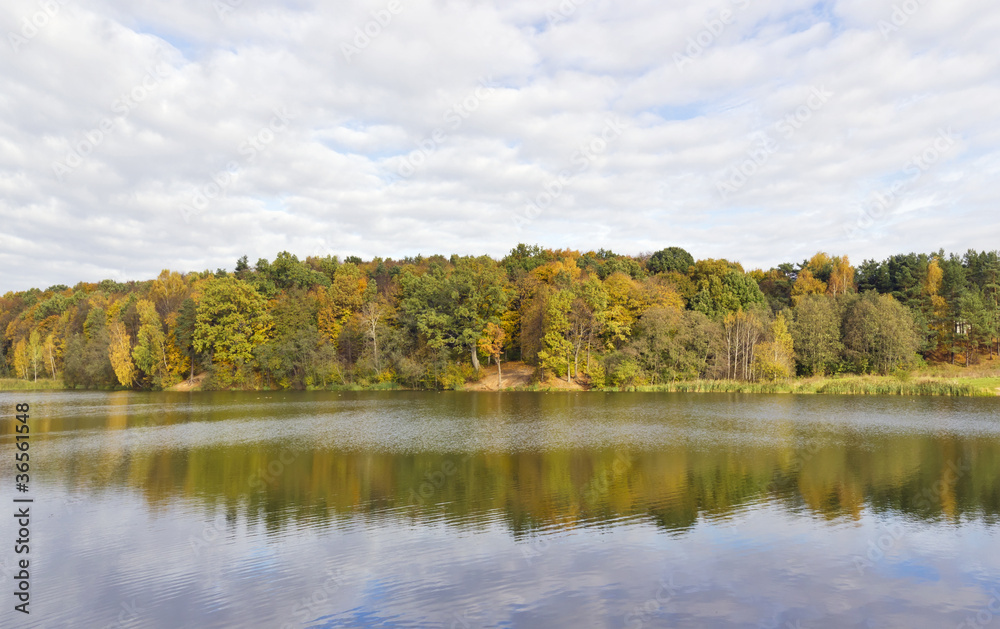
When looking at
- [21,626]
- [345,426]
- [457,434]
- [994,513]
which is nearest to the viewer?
[21,626]

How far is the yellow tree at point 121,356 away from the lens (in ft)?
217

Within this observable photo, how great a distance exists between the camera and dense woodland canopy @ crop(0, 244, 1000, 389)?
178 feet

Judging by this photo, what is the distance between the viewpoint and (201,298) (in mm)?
64125

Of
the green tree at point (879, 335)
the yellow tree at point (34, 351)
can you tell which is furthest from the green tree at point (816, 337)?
the yellow tree at point (34, 351)

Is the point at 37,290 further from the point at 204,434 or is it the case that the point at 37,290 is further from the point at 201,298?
the point at 204,434

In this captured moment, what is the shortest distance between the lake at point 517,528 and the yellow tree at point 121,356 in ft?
149

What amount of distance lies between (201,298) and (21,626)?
6172cm

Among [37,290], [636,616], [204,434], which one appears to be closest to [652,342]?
[204,434]

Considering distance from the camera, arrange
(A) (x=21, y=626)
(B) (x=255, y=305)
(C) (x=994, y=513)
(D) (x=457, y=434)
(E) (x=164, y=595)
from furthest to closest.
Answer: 1. (B) (x=255, y=305)
2. (D) (x=457, y=434)
3. (C) (x=994, y=513)
4. (E) (x=164, y=595)
5. (A) (x=21, y=626)

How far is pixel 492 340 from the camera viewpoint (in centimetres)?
5678

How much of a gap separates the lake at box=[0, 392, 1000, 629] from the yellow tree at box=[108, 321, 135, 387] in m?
45.4

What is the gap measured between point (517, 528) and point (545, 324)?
140 feet

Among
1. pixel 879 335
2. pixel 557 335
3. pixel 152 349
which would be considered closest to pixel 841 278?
pixel 879 335

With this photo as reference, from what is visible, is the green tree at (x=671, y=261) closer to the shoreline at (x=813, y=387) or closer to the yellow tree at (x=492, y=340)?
the shoreline at (x=813, y=387)
